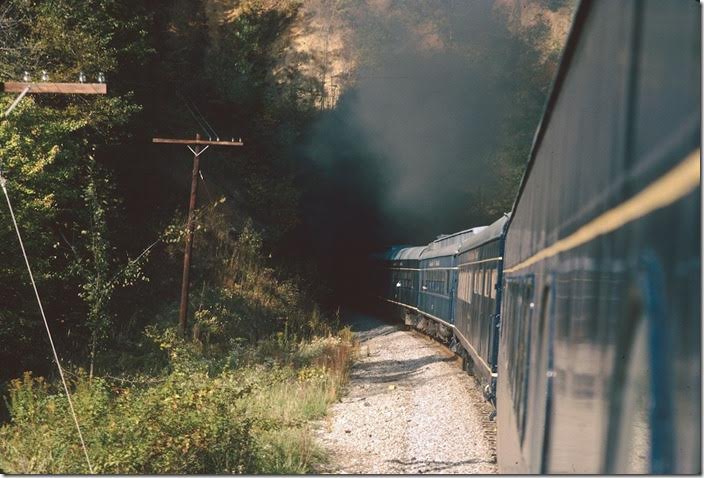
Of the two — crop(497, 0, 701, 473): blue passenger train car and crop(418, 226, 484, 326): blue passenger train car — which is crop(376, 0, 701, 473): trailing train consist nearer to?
crop(497, 0, 701, 473): blue passenger train car

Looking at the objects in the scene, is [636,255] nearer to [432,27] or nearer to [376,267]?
[376,267]

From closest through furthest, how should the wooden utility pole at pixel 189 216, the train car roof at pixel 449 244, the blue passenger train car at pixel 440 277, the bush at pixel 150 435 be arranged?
the bush at pixel 150 435 < the train car roof at pixel 449 244 < the wooden utility pole at pixel 189 216 < the blue passenger train car at pixel 440 277

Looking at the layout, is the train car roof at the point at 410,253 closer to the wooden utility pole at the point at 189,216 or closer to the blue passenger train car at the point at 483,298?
the wooden utility pole at the point at 189,216

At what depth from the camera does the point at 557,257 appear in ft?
10.3

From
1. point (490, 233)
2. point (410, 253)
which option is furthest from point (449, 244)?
point (490, 233)

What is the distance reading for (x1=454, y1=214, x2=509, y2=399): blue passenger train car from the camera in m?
10.4

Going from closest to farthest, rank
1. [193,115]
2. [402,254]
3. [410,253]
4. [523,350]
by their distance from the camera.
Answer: [523,350] → [193,115] → [410,253] → [402,254]

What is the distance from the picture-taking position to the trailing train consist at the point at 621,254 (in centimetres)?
135

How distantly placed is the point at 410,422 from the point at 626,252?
11.0 meters

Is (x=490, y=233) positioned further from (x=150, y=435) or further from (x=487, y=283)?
(x=150, y=435)

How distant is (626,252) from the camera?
178 centimetres

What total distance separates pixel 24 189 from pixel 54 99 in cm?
671

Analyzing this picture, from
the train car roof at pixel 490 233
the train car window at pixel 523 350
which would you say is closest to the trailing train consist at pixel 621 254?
the train car window at pixel 523 350

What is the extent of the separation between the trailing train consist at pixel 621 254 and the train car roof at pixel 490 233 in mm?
6359
